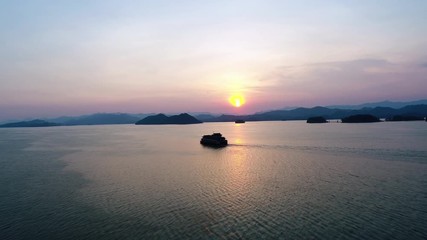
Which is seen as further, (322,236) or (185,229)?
(185,229)

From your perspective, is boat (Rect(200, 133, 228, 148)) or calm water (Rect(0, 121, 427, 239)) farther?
boat (Rect(200, 133, 228, 148))

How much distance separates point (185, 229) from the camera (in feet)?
87.5

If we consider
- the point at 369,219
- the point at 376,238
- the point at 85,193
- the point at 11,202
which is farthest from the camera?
the point at 85,193

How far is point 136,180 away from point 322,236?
1295 inches

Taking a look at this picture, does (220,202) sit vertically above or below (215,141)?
below

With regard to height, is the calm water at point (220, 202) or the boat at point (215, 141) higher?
the boat at point (215, 141)

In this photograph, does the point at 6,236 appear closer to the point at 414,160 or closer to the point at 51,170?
the point at 51,170

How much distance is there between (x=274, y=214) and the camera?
30594 mm

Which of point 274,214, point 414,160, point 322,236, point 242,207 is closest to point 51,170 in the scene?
point 242,207

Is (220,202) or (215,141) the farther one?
(215,141)

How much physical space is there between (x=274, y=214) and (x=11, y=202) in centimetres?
3127

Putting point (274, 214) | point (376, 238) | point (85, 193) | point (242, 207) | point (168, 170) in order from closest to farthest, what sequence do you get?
point (376, 238), point (274, 214), point (242, 207), point (85, 193), point (168, 170)

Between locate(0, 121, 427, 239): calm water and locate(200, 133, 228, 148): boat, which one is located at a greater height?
locate(200, 133, 228, 148): boat

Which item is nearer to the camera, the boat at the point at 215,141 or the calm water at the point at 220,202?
the calm water at the point at 220,202
